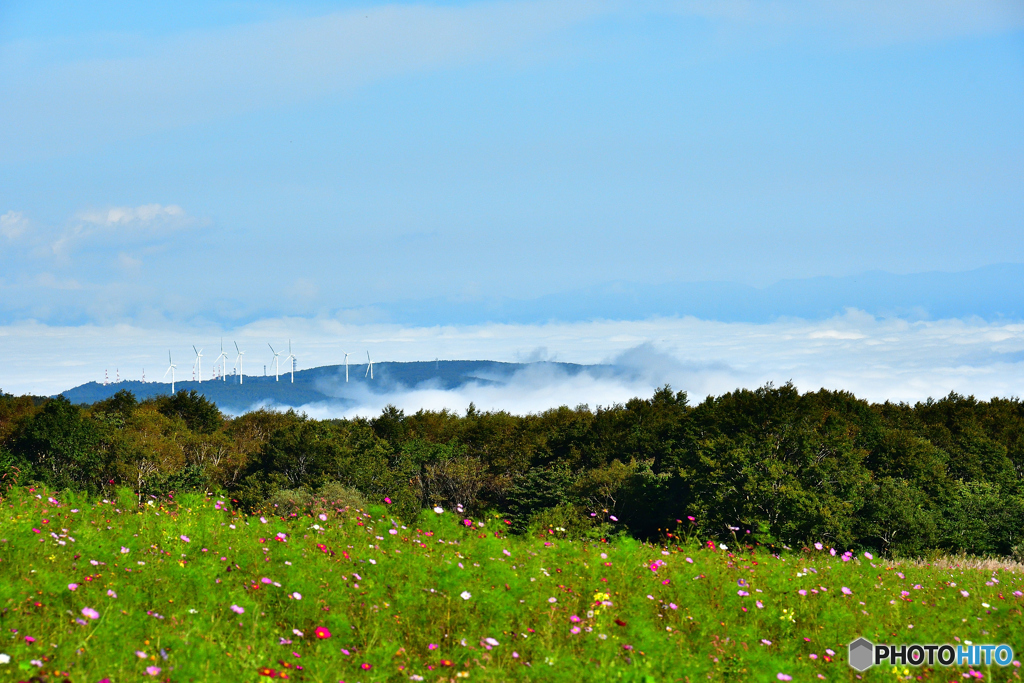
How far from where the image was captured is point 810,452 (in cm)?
4997

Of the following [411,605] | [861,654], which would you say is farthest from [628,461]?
[411,605]

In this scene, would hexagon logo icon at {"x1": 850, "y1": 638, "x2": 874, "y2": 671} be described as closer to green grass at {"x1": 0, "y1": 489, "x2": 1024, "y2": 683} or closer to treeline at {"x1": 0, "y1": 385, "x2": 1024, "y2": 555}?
green grass at {"x1": 0, "y1": 489, "x2": 1024, "y2": 683}

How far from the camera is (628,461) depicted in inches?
2874

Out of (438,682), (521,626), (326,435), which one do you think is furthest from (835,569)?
(326,435)

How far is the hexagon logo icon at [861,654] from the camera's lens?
10641 millimetres

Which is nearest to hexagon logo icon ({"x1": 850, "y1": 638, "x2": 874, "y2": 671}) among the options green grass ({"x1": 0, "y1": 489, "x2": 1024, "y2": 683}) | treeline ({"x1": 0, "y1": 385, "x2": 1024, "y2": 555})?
green grass ({"x1": 0, "y1": 489, "x2": 1024, "y2": 683})

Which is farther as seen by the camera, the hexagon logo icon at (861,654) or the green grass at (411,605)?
the hexagon logo icon at (861,654)

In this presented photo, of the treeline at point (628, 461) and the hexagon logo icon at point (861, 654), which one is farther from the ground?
the hexagon logo icon at point (861, 654)

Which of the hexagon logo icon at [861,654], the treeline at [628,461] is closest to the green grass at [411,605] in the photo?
the hexagon logo icon at [861,654]

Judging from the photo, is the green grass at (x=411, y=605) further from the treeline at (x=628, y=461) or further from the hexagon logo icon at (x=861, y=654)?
the treeline at (x=628, y=461)

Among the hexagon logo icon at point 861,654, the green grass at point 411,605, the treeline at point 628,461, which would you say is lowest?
the treeline at point 628,461

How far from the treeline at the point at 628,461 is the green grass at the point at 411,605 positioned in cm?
2424

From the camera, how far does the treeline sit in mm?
46312

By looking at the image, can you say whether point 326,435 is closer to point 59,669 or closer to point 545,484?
point 545,484
